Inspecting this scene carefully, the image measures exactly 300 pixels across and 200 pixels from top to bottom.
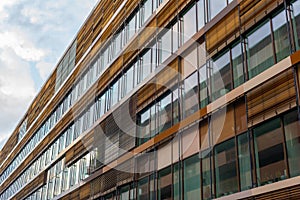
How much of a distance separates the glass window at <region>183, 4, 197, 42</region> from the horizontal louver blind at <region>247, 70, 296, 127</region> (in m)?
5.31

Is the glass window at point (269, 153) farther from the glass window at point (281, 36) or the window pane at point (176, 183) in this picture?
the window pane at point (176, 183)

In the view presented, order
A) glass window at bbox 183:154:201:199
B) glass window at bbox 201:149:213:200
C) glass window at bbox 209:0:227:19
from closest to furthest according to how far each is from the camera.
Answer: glass window at bbox 201:149:213:200
glass window at bbox 183:154:201:199
glass window at bbox 209:0:227:19

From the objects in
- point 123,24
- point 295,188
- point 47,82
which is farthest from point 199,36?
point 47,82

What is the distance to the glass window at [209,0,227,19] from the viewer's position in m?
16.8

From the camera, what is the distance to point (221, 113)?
15750 millimetres

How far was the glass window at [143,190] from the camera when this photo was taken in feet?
66.9

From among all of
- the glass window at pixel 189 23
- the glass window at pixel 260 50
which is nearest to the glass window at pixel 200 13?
the glass window at pixel 189 23

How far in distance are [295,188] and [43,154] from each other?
111 feet

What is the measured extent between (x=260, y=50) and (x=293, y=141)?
11.3 feet

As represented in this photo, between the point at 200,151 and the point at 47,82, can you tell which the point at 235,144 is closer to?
the point at 200,151

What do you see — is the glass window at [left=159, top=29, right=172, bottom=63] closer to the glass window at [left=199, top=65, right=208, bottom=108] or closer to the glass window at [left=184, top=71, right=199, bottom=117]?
the glass window at [left=184, top=71, right=199, bottom=117]

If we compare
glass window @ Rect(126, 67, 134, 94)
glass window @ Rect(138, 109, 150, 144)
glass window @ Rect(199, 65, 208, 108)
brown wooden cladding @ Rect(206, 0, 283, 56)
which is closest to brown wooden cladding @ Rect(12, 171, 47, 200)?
glass window @ Rect(126, 67, 134, 94)

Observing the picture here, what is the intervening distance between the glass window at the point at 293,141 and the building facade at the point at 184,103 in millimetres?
29

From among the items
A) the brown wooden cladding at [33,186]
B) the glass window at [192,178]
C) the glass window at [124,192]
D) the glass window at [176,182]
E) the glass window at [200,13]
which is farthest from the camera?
the brown wooden cladding at [33,186]
